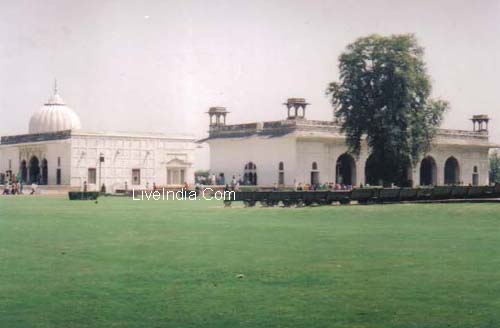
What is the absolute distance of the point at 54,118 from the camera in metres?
66.0

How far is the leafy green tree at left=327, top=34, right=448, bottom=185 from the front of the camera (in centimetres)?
4109

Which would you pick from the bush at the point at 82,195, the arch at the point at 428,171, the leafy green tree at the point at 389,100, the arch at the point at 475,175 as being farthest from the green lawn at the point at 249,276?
the arch at the point at 475,175

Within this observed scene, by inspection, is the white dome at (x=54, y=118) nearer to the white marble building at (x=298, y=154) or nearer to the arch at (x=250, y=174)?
the white marble building at (x=298, y=154)

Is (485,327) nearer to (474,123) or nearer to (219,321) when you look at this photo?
(219,321)

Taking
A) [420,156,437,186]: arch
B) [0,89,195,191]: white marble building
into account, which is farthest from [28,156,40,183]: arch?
[420,156,437,186]: arch

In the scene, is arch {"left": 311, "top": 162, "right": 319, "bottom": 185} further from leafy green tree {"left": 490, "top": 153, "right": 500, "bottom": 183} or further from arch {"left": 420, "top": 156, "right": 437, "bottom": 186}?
leafy green tree {"left": 490, "top": 153, "right": 500, "bottom": 183}

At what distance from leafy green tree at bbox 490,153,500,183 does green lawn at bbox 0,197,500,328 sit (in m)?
66.2

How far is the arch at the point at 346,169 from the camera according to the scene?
185 feet

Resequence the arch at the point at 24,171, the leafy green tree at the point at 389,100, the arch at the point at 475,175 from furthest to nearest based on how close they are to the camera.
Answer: the arch at the point at 24,171
the arch at the point at 475,175
the leafy green tree at the point at 389,100

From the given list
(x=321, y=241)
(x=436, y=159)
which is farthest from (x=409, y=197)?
(x=436, y=159)

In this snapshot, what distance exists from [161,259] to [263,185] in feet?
143

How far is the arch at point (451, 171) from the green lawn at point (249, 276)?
47669 millimetres

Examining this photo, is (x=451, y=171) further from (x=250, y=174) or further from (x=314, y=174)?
(x=250, y=174)

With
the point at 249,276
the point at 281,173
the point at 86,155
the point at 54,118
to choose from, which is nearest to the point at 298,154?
the point at 281,173
